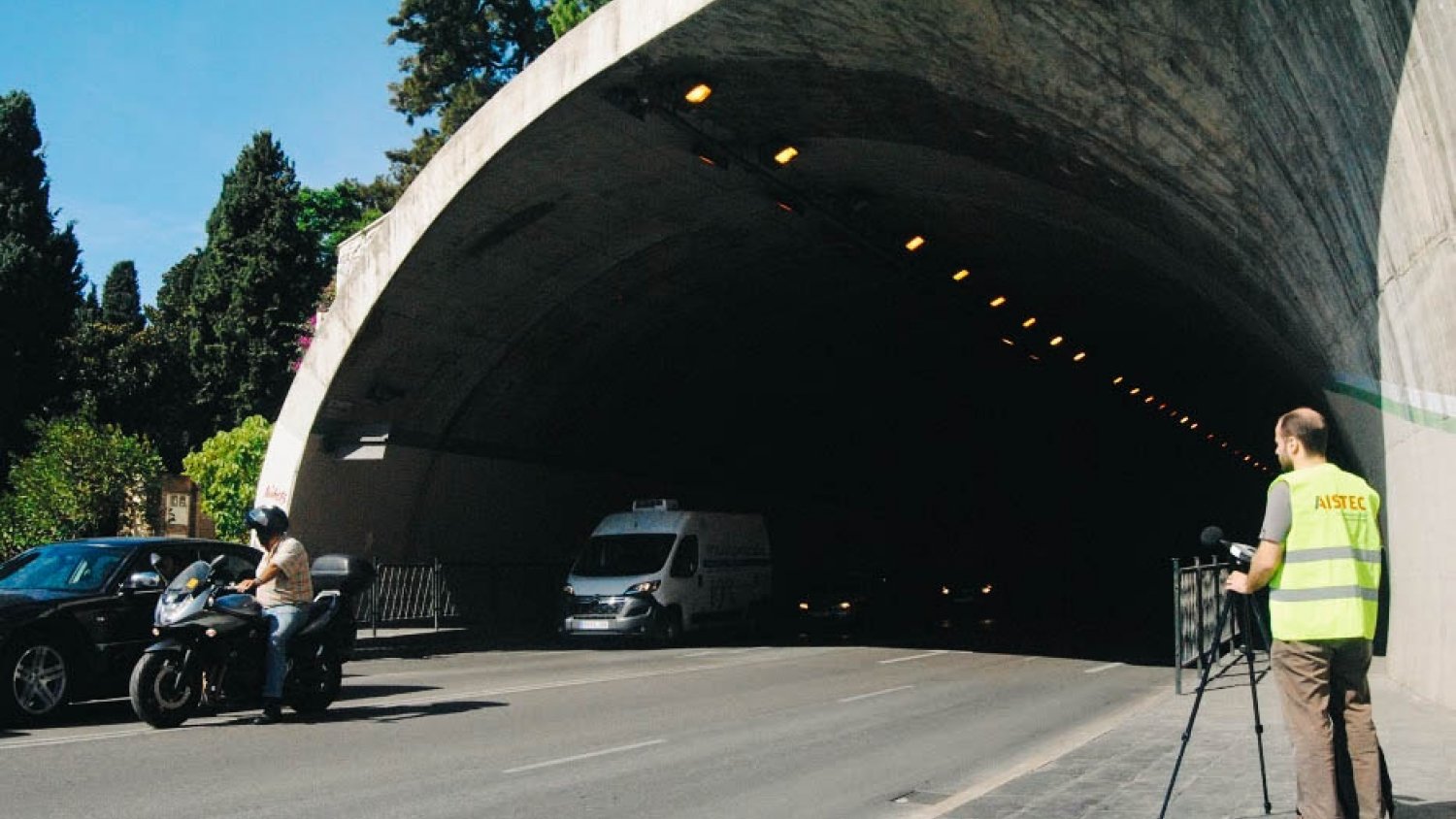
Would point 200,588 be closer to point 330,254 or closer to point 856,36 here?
point 856,36

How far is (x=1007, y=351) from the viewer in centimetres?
3491

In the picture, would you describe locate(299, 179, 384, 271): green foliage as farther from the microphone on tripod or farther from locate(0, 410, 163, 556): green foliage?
the microphone on tripod

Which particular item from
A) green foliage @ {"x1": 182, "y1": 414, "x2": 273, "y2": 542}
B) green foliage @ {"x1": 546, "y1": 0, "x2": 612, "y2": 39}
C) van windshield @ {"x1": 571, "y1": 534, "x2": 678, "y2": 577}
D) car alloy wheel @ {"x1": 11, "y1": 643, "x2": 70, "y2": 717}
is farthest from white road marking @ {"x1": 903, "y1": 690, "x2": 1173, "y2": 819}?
green foliage @ {"x1": 546, "y1": 0, "x2": 612, "y2": 39}

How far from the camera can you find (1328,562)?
618 cm

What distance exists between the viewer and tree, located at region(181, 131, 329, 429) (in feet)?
176

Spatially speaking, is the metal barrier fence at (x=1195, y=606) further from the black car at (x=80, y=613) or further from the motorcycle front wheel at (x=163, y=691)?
the black car at (x=80, y=613)

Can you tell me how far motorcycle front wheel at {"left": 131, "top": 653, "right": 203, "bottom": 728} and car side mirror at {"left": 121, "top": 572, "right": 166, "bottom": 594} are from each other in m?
0.87

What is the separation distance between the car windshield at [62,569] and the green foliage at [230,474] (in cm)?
1505

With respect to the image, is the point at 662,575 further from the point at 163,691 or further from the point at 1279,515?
the point at 1279,515

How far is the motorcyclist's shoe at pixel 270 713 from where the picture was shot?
11672mm

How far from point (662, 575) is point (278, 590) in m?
12.6

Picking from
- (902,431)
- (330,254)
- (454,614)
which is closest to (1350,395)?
(454,614)

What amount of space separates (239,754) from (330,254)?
5961cm

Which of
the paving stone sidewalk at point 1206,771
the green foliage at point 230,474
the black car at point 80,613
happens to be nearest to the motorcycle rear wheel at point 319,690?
the black car at point 80,613
